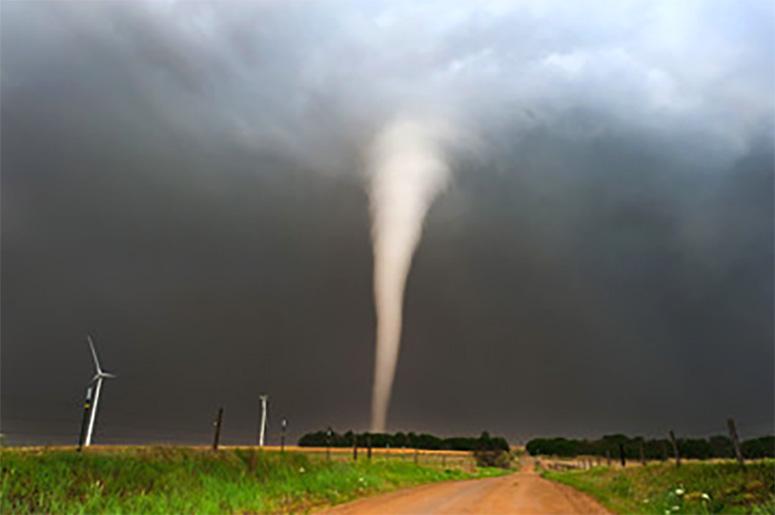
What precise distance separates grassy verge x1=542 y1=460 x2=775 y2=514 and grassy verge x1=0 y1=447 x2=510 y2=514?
40.8 feet

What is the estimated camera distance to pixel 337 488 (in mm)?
26047

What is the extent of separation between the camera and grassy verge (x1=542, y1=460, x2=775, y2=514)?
55.8ft

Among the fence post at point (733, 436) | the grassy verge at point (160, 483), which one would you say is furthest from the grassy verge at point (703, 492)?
the grassy verge at point (160, 483)

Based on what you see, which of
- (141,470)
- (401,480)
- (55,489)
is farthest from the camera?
(401,480)

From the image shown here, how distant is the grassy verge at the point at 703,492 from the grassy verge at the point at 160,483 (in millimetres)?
12434

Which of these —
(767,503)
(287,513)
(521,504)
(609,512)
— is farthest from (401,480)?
(767,503)

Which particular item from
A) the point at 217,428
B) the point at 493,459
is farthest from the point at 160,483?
the point at 493,459

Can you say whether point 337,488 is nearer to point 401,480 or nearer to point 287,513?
point 287,513

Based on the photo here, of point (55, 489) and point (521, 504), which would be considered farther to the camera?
point (521, 504)

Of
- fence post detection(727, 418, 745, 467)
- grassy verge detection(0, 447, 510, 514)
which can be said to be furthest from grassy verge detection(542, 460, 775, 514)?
grassy verge detection(0, 447, 510, 514)

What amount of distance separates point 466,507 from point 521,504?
3516 mm

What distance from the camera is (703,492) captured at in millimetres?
19703

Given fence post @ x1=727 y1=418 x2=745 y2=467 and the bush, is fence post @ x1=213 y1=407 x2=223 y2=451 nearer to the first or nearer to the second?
fence post @ x1=727 y1=418 x2=745 y2=467

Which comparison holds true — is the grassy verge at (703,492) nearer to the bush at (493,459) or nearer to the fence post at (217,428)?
the fence post at (217,428)
